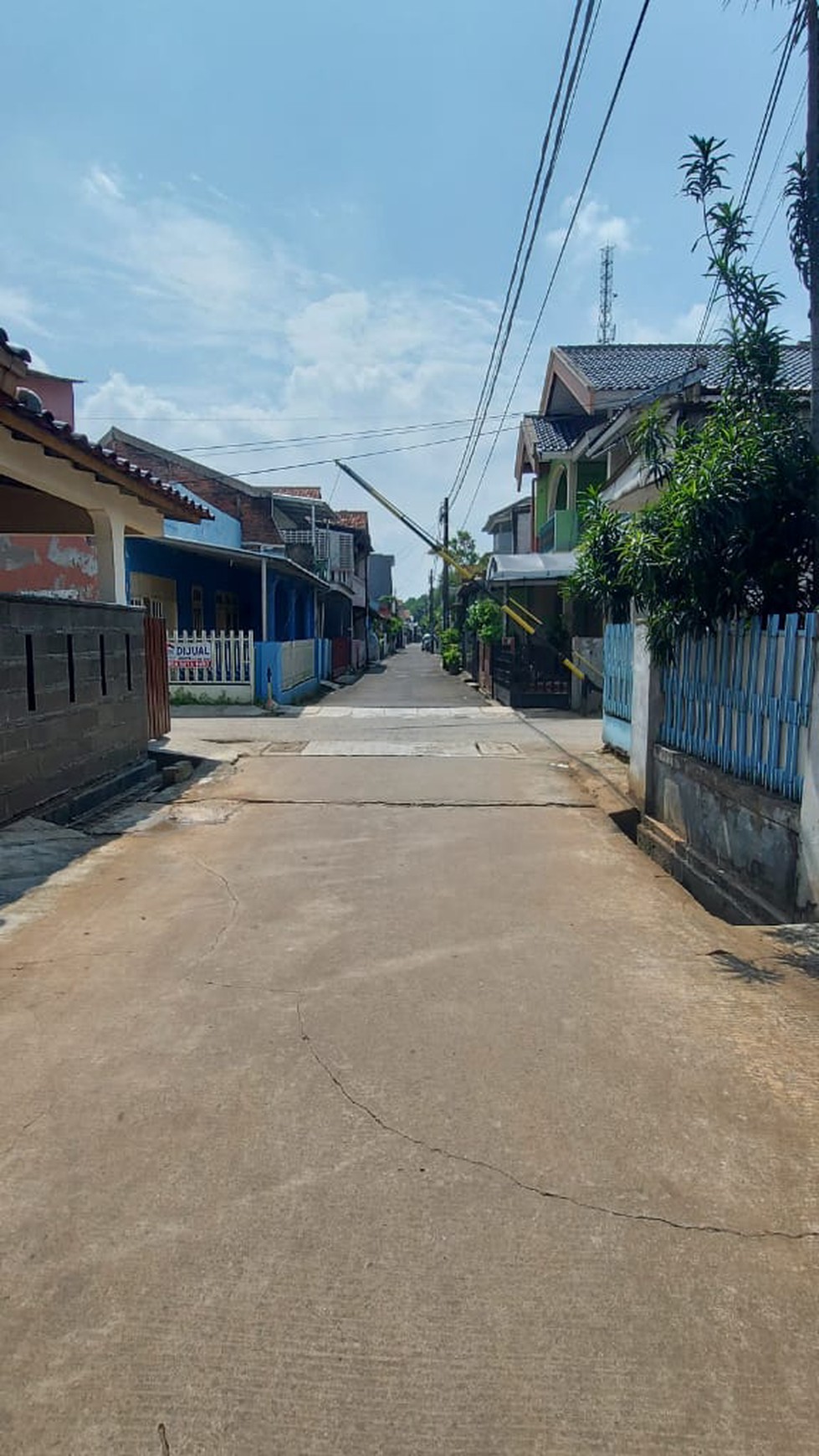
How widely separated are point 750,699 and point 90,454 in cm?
580

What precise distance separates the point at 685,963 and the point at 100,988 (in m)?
2.72

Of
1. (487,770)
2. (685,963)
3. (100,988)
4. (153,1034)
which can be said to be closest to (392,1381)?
(153,1034)

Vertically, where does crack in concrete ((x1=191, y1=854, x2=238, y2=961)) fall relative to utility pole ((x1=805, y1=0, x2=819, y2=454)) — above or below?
below

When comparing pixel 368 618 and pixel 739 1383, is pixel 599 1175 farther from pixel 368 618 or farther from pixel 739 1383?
pixel 368 618

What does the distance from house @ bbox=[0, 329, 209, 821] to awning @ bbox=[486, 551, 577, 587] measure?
9534 millimetres

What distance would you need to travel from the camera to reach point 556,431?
2456 centimetres

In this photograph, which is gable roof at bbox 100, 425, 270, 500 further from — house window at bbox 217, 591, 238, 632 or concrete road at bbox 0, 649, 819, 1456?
concrete road at bbox 0, 649, 819, 1456

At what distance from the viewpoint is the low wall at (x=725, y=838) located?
4949 millimetres

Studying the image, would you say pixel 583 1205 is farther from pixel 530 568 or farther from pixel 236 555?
pixel 530 568

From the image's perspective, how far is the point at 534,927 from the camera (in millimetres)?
4730

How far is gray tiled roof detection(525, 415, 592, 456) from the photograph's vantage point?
23.0 m

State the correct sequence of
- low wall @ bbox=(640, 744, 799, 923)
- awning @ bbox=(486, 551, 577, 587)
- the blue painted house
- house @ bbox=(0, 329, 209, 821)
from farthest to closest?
awning @ bbox=(486, 551, 577, 587) < the blue painted house < house @ bbox=(0, 329, 209, 821) < low wall @ bbox=(640, 744, 799, 923)

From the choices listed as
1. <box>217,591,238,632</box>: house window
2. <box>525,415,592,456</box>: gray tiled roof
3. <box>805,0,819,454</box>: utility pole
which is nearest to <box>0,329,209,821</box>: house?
<box>805,0,819,454</box>: utility pole

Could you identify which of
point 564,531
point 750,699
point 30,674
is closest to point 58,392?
point 564,531
